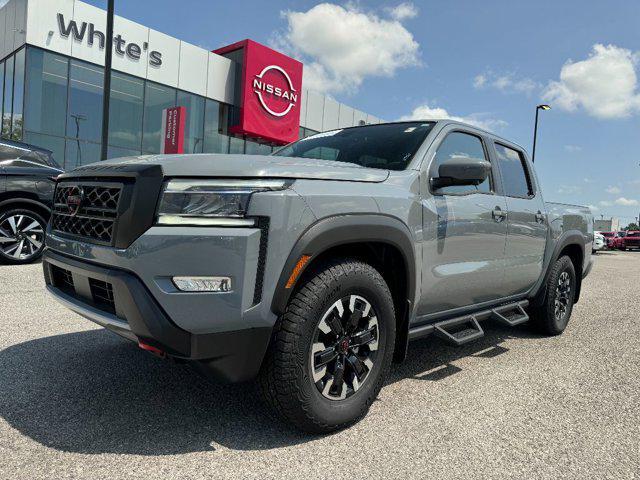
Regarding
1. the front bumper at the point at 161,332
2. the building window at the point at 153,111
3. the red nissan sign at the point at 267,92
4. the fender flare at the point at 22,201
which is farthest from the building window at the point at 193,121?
the front bumper at the point at 161,332

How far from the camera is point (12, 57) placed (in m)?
15.9

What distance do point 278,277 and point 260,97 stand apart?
2004 cm

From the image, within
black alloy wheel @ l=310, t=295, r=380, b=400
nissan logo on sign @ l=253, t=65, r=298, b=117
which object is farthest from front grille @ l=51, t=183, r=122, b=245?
nissan logo on sign @ l=253, t=65, r=298, b=117

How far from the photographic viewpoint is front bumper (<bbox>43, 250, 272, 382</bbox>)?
7.00 ft

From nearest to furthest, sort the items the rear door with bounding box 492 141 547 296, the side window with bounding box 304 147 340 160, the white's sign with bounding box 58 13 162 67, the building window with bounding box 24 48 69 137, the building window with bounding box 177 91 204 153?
the side window with bounding box 304 147 340 160, the rear door with bounding box 492 141 547 296, the building window with bounding box 24 48 69 137, the white's sign with bounding box 58 13 162 67, the building window with bounding box 177 91 204 153

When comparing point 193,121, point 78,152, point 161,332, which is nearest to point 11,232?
point 161,332

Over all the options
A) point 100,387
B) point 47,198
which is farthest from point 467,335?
point 47,198

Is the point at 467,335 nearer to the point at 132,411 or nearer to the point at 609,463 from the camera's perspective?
the point at 609,463

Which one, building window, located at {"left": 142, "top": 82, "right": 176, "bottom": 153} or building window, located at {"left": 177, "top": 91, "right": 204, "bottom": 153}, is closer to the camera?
building window, located at {"left": 142, "top": 82, "right": 176, "bottom": 153}

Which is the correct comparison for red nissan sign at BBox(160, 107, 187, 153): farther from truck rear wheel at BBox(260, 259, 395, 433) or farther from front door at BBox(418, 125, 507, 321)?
truck rear wheel at BBox(260, 259, 395, 433)

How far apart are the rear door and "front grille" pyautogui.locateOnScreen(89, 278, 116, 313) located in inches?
114

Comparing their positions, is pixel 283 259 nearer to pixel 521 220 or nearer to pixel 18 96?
pixel 521 220

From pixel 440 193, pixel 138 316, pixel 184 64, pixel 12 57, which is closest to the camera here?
pixel 138 316

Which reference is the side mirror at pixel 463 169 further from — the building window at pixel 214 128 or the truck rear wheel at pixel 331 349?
the building window at pixel 214 128
